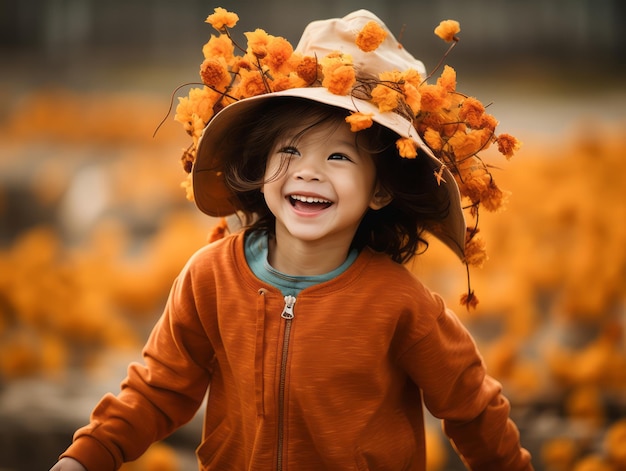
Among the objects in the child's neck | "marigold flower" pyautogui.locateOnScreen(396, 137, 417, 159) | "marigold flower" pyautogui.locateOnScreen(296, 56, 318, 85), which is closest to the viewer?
"marigold flower" pyautogui.locateOnScreen(396, 137, 417, 159)

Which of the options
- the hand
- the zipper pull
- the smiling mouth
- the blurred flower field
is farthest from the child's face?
the blurred flower field

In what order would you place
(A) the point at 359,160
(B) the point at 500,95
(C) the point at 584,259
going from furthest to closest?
(B) the point at 500,95
(C) the point at 584,259
(A) the point at 359,160

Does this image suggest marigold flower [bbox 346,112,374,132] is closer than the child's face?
Yes

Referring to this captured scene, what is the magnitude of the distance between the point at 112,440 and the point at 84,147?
132 inches

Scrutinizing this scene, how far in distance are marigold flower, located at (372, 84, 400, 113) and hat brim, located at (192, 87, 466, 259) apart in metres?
0.01

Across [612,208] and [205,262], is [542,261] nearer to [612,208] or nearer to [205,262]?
[612,208]

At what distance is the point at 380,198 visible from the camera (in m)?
1.60

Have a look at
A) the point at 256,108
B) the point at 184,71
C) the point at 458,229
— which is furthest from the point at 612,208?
the point at 184,71

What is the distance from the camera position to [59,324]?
2.92 m

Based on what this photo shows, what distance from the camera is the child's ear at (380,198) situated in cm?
160

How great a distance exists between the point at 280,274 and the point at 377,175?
254mm

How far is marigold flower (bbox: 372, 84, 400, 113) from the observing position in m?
1.43

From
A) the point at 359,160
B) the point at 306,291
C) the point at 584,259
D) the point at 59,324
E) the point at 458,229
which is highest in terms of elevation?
the point at 359,160

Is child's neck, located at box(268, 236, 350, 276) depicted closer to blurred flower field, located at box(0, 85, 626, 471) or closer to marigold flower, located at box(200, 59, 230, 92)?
marigold flower, located at box(200, 59, 230, 92)
